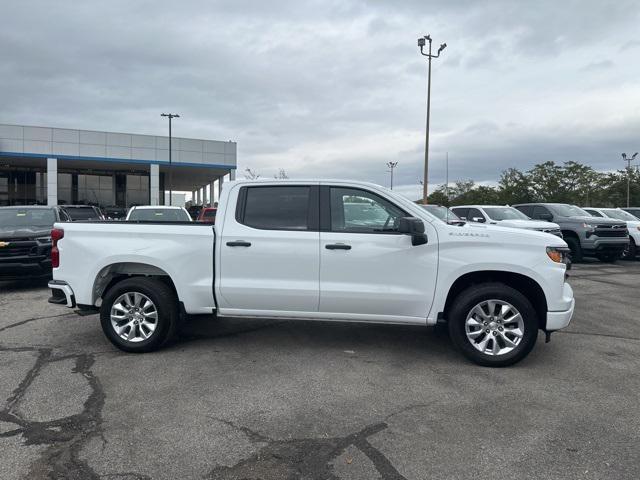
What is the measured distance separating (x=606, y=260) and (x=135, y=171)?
137 feet

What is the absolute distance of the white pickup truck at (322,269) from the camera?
491cm

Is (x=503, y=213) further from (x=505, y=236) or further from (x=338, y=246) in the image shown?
(x=338, y=246)

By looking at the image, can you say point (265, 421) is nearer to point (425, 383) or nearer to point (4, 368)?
point (425, 383)

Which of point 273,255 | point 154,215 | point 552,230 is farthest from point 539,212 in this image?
point 273,255

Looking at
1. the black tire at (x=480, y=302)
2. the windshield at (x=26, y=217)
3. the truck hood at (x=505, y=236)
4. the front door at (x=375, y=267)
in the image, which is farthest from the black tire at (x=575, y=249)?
the windshield at (x=26, y=217)

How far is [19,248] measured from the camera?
9.16 meters

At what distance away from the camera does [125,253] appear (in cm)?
528

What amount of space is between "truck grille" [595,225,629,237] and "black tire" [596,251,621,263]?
566mm

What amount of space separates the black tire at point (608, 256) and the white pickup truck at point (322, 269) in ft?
37.0

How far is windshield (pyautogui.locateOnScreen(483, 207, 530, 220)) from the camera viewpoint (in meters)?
15.1

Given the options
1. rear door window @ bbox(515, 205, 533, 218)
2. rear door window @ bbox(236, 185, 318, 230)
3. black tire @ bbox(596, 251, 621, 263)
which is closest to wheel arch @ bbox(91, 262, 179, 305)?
rear door window @ bbox(236, 185, 318, 230)

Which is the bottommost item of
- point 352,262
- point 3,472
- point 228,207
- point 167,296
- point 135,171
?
point 3,472

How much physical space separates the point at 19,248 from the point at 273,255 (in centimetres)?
650

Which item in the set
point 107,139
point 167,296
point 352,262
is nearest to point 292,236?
point 352,262
